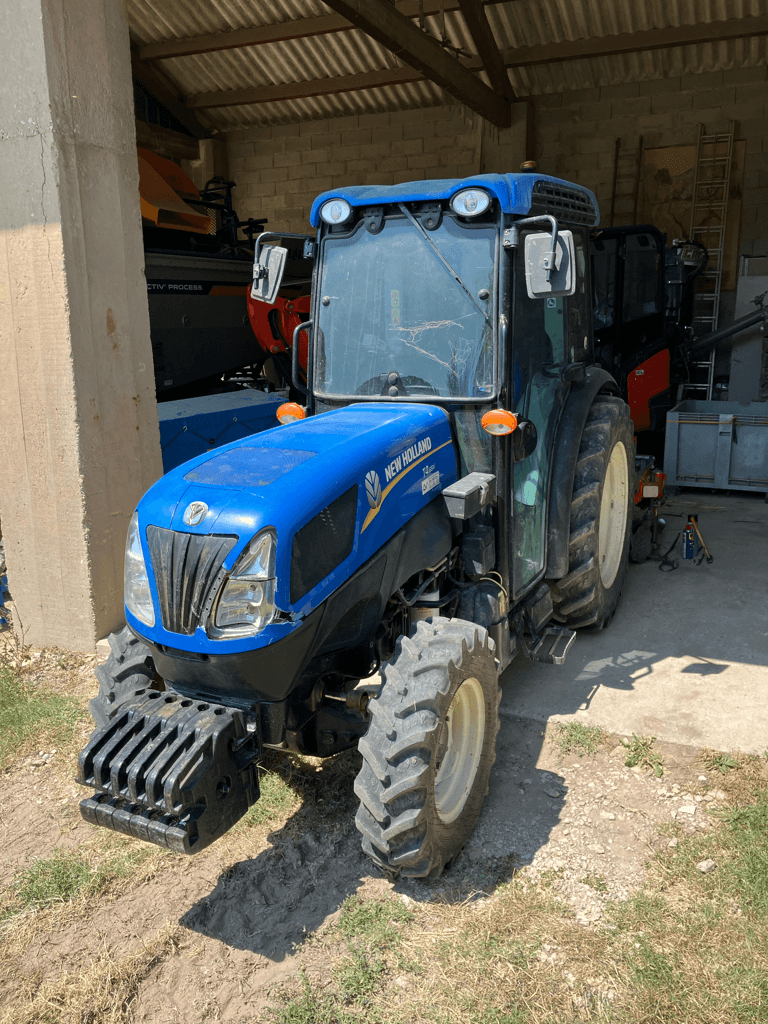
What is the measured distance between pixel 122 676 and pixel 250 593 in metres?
0.76

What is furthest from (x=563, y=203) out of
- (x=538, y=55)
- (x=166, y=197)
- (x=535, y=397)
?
(x=538, y=55)

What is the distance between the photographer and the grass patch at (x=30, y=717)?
3.87 metres

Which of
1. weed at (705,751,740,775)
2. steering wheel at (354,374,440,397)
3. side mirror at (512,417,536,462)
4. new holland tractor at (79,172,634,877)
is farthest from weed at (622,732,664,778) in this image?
steering wheel at (354,374,440,397)

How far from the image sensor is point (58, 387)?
14.5 ft

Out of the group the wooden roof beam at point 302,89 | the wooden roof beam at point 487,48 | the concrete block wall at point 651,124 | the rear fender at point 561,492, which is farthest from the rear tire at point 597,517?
the wooden roof beam at point 302,89

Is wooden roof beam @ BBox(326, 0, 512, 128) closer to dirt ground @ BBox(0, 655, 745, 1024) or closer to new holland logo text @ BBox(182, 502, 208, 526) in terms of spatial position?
new holland logo text @ BBox(182, 502, 208, 526)

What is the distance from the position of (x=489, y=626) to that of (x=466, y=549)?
335 mm

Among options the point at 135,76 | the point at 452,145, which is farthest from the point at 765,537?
the point at 135,76

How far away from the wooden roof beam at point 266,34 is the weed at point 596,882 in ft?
31.7

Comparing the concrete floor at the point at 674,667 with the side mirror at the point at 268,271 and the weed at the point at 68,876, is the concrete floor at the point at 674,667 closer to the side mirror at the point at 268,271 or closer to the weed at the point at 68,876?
the weed at the point at 68,876

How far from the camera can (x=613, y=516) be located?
493 cm

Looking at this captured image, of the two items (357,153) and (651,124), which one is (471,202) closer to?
(651,124)

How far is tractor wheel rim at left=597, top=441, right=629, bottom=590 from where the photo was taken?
4.67 metres

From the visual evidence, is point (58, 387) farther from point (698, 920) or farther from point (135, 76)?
point (135, 76)
